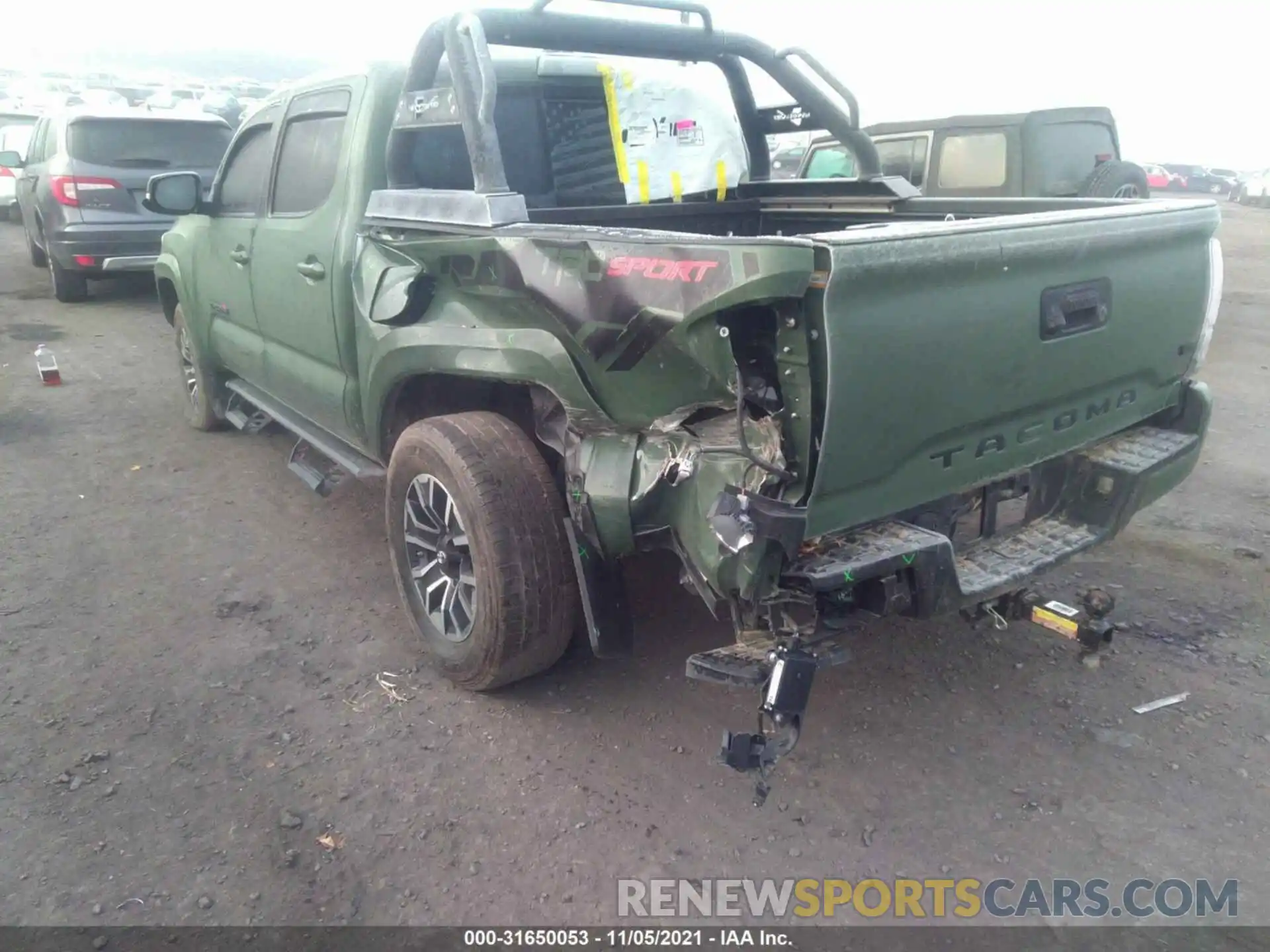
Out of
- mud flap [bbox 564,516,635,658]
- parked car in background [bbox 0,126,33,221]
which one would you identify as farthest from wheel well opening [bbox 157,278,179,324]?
parked car in background [bbox 0,126,33,221]

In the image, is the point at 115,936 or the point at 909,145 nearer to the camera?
the point at 115,936

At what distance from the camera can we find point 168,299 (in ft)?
20.0

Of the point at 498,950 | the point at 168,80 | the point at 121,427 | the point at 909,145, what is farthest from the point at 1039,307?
the point at 168,80

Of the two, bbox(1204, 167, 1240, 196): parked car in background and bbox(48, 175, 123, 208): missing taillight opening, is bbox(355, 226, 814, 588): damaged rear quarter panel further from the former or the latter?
bbox(1204, 167, 1240, 196): parked car in background

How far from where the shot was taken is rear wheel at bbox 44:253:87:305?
385 inches

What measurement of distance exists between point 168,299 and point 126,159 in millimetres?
4048

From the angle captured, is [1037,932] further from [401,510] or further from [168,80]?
[168,80]

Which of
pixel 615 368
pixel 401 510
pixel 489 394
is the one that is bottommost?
pixel 401 510

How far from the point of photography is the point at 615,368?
99.0 inches

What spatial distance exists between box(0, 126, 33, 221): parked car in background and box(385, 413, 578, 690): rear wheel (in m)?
12.9

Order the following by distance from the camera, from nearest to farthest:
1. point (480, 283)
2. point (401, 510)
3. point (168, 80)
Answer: point (480, 283) → point (401, 510) → point (168, 80)

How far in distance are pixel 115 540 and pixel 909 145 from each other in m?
7.30

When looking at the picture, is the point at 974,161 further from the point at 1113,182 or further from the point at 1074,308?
the point at 1074,308

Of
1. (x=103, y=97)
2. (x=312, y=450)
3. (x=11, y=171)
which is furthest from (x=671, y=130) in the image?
(x=103, y=97)
